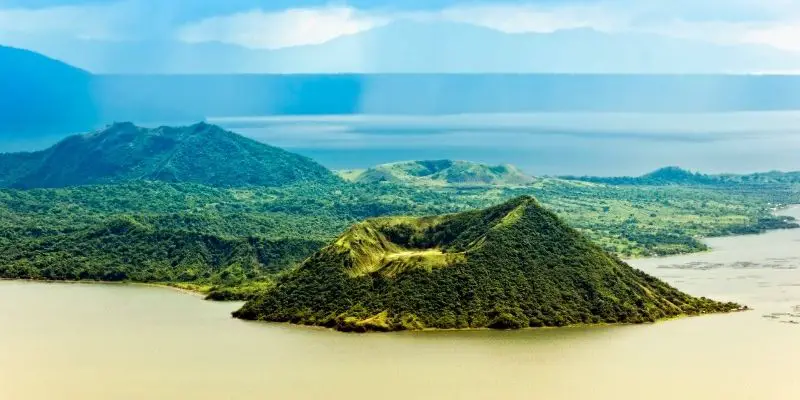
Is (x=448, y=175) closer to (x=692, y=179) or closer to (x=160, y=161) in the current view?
(x=692, y=179)

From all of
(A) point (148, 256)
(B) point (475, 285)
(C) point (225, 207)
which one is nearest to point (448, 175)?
(C) point (225, 207)

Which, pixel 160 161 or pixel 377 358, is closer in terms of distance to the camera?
Answer: pixel 377 358

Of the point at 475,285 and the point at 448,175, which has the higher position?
the point at 475,285

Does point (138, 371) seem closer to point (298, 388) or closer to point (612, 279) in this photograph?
point (298, 388)

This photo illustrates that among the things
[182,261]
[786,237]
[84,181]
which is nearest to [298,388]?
[182,261]

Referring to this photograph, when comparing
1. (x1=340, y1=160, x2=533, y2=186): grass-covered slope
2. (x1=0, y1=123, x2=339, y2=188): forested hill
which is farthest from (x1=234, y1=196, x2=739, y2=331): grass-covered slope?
(x1=340, y1=160, x2=533, y2=186): grass-covered slope
